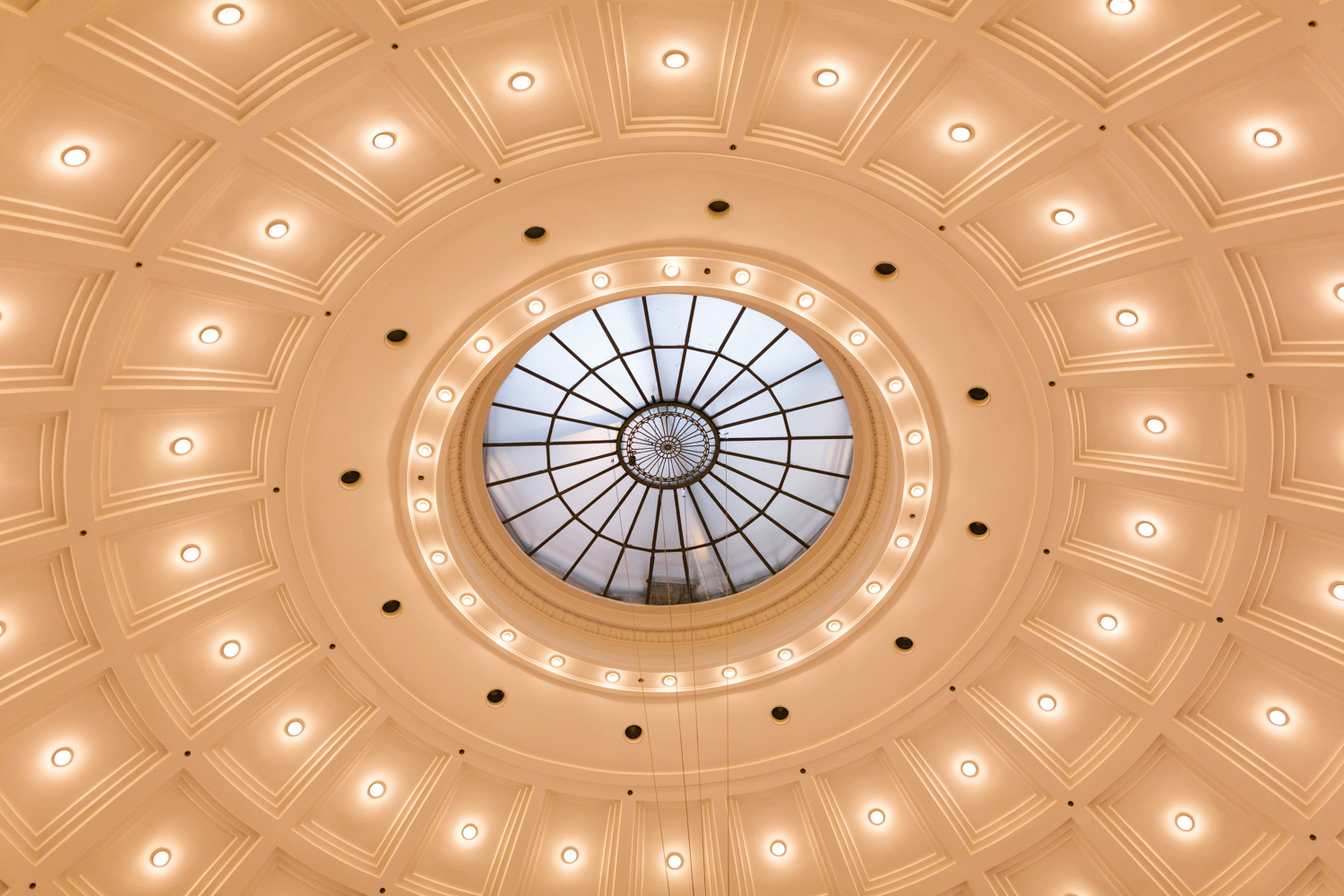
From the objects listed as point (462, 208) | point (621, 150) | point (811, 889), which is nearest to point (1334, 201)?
point (621, 150)

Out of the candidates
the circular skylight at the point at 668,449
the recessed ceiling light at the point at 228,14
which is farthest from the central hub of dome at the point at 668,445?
the recessed ceiling light at the point at 228,14

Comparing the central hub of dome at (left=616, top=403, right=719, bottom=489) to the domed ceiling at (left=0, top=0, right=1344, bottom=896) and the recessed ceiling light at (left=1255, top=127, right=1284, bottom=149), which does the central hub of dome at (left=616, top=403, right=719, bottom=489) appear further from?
the recessed ceiling light at (left=1255, top=127, right=1284, bottom=149)

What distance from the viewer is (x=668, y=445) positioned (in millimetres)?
15375

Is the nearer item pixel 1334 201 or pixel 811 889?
pixel 1334 201

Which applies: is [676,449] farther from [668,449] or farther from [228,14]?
[228,14]

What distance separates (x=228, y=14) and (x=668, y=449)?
28.8 feet

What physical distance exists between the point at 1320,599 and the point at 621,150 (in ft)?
34.9

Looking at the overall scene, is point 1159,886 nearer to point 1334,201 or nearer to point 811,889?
point 811,889

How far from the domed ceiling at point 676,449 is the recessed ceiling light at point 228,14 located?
0.06 metres

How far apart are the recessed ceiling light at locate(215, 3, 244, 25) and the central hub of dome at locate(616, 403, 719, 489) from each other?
8073mm

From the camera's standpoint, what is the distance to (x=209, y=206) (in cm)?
1035

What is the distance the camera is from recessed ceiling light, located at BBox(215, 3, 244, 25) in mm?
8805

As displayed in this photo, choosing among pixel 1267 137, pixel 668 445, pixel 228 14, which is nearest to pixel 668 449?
pixel 668 445

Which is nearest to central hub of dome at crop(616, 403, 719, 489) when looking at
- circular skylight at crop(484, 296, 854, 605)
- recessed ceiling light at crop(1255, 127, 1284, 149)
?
circular skylight at crop(484, 296, 854, 605)
